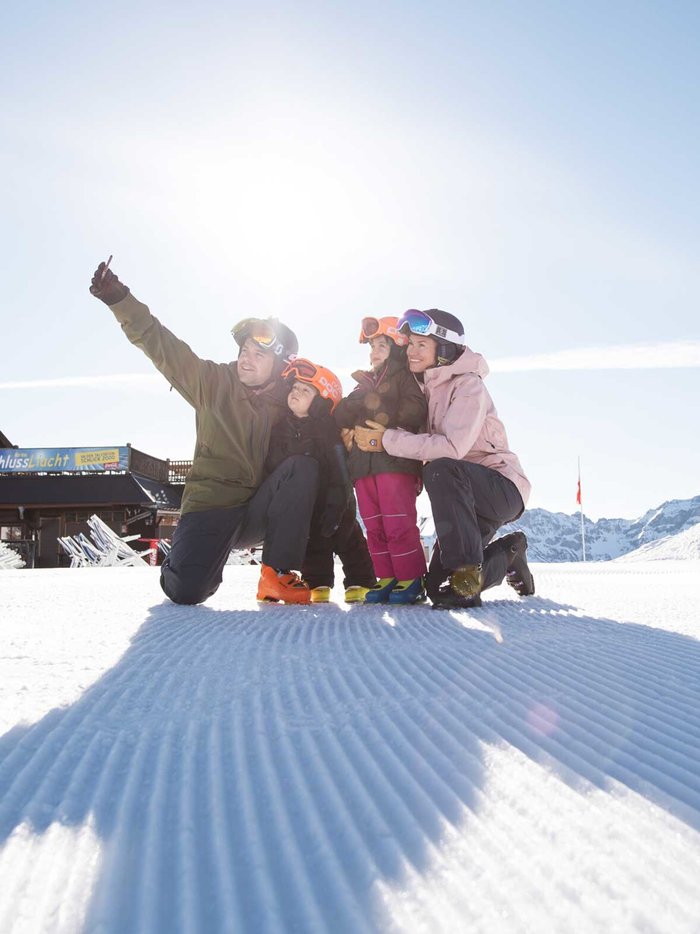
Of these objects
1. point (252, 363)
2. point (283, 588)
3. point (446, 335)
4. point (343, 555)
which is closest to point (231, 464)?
point (252, 363)

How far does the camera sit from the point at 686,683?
1.28 meters

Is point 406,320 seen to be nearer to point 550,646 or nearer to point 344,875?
point 550,646

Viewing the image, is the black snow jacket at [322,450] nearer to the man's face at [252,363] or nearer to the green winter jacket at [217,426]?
the green winter jacket at [217,426]

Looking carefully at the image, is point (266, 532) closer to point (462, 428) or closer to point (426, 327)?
point (462, 428)

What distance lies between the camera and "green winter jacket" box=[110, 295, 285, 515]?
295 cm

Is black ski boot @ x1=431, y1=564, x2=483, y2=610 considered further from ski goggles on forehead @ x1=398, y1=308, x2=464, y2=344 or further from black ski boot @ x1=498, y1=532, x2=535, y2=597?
ski goggles on forehead @ x1=398, y1=308, x2=464, y2=344

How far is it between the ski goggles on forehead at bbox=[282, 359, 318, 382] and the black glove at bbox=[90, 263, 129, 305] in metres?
0.79

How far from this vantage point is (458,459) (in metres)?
2.72

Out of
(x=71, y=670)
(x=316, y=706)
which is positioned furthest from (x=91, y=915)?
(x=71, y=670)

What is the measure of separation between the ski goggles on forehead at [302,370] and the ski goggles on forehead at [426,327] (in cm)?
48

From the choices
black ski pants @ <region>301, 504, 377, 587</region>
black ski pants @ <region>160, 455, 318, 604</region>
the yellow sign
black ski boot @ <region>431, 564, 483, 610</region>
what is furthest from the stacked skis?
the yellow sign

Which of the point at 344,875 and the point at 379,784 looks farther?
the point at 379,784

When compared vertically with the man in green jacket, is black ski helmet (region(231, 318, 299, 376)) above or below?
above

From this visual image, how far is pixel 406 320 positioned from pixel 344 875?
253 cm
